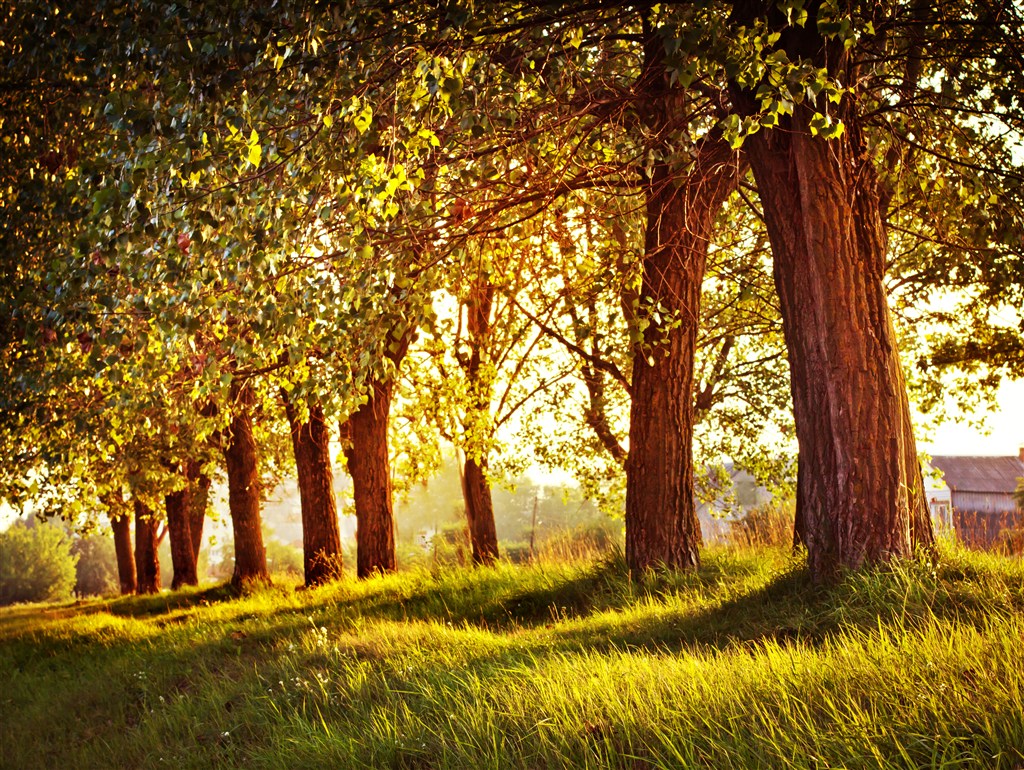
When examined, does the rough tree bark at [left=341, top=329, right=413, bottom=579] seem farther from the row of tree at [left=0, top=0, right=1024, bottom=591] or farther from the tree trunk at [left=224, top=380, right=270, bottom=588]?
the row of tree at [left=0, top=0, right=1024, bottom=591]

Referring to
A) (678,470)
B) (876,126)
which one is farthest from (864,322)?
(678,470)

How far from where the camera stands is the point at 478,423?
1673cm

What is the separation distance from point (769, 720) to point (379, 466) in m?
12.2

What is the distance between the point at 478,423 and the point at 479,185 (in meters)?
8.43

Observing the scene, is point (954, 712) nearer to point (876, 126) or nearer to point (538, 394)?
point (876, 126)

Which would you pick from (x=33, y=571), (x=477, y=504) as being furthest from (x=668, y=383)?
(x=33, y=571)

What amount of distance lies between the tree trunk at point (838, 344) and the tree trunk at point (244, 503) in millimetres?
12426

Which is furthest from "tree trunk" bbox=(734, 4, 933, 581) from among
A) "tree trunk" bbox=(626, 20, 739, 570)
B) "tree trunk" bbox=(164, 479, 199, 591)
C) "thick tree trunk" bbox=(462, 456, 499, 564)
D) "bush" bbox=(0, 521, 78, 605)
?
"bush" bbox=(0, 521, 78, 605)

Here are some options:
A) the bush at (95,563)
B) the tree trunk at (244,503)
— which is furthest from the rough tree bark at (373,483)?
the bush at (95,563)

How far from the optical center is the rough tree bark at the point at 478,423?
54.9 ft

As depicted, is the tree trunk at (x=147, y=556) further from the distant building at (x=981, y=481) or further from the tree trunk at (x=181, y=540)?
the distant building at (x=981, y=481)

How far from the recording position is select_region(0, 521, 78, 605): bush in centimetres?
7019

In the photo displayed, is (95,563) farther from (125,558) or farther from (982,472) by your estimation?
(982,472)

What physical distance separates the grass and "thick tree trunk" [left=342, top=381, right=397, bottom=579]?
13.5 feet
